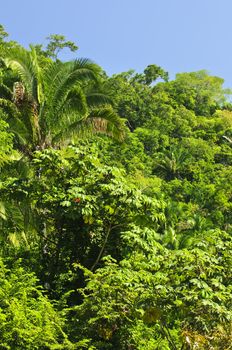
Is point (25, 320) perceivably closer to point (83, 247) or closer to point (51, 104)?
point (83, 247)

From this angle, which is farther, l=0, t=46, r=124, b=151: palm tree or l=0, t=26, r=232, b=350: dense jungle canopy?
l=0, t=46, r=124, b=151: palm tree

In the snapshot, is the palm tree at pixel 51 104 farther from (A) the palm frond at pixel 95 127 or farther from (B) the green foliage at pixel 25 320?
(B) the green foliage at pixel 25 320

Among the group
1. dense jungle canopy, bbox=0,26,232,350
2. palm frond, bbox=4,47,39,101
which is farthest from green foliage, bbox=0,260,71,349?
palm frond, bbox=4,47,39,101

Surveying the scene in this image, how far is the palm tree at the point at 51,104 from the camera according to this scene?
1036 centimetres

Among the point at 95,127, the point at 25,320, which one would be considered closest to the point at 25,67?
the point at 95,127

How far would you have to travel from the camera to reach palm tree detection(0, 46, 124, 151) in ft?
34.0

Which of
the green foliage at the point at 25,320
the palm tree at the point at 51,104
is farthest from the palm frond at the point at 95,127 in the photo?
the green foliage at the point at 25,320

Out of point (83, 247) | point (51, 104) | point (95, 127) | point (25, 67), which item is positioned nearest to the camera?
point (83, 247)

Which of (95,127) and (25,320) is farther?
(95,127)

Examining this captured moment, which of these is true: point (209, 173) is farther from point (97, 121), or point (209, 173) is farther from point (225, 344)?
point (225, 344)

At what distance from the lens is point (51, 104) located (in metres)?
10.5

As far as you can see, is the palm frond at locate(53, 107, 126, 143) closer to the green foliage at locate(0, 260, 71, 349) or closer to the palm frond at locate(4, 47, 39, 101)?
the palm frond at locate(4, 47, 39, 101)

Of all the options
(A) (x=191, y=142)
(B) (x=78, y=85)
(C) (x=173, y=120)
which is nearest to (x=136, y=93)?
(C) (x=173, y=120)

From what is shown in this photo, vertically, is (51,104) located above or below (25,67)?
below
